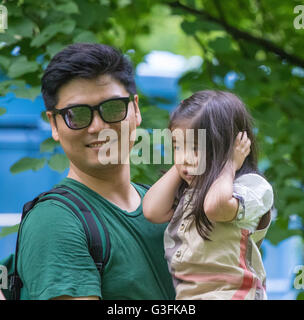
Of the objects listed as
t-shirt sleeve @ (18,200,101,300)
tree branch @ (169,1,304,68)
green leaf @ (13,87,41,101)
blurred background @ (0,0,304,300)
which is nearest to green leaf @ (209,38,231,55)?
blurred background @ (0,0,304,300)

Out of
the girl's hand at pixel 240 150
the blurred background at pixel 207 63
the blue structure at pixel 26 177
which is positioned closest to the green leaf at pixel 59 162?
the blurred background at pixel 207 63

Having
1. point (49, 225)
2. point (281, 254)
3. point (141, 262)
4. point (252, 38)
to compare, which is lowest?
point (281, 254)

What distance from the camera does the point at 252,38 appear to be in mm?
4078

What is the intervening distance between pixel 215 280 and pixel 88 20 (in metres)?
1.93

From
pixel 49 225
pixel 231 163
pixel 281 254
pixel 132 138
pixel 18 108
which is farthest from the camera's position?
pixel 281 254

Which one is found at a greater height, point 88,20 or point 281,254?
point 88,20

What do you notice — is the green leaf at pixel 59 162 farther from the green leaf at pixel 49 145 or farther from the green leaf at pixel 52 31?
the green leaf at pixel 52 31

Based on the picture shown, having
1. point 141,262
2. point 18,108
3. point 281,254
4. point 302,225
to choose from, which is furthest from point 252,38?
point 281,254

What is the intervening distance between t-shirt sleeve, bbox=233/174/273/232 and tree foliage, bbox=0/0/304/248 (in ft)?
3.11

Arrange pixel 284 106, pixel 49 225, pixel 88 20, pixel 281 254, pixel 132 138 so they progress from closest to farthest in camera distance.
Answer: pixel 49 225 → pixel 132 138 → pixel 88 20 → pixel 284 106 → pixel 281 254

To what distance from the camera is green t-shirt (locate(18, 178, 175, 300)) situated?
1.54 metres

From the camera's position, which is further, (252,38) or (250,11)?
(250,11)
